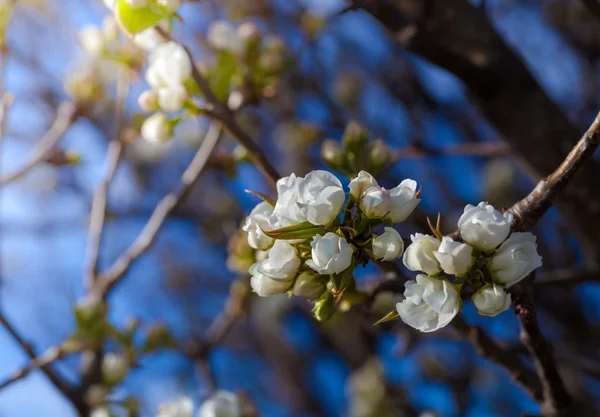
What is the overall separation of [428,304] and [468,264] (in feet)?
0.19

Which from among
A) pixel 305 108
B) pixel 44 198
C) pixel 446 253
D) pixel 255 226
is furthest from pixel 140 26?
pixel 44 198

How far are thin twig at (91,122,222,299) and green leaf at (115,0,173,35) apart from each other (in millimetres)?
317

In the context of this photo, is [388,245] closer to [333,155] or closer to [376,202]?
[376,202]

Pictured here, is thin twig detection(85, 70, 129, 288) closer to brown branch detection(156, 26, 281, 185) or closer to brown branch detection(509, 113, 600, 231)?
brown branch detection(156, 26, 281, 185)

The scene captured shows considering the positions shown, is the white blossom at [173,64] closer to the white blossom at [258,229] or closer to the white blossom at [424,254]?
the white blossom at [258,229]

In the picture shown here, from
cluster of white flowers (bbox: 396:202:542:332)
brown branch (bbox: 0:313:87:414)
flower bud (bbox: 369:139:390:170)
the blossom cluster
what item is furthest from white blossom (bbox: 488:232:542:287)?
brown branch (bbox: 0:313:87:414)

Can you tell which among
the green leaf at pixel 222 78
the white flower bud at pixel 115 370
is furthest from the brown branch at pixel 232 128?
the white flower bud at pixel 115 370

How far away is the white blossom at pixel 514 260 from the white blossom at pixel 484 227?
0.04ft

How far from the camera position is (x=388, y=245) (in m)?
0.58

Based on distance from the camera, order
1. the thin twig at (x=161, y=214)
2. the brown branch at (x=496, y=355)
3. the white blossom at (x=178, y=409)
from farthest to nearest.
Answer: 1. the thin twig at (x=161, y=214)
2. the white blossom at (x=178, y=409)
3. the brown branch at (x=496, y=355)

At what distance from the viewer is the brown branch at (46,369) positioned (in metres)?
1.01

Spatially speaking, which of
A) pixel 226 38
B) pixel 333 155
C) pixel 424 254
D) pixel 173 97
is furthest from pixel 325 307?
pixel 226 38

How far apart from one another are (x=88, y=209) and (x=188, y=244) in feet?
2.54

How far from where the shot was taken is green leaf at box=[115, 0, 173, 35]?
2.39 feet
